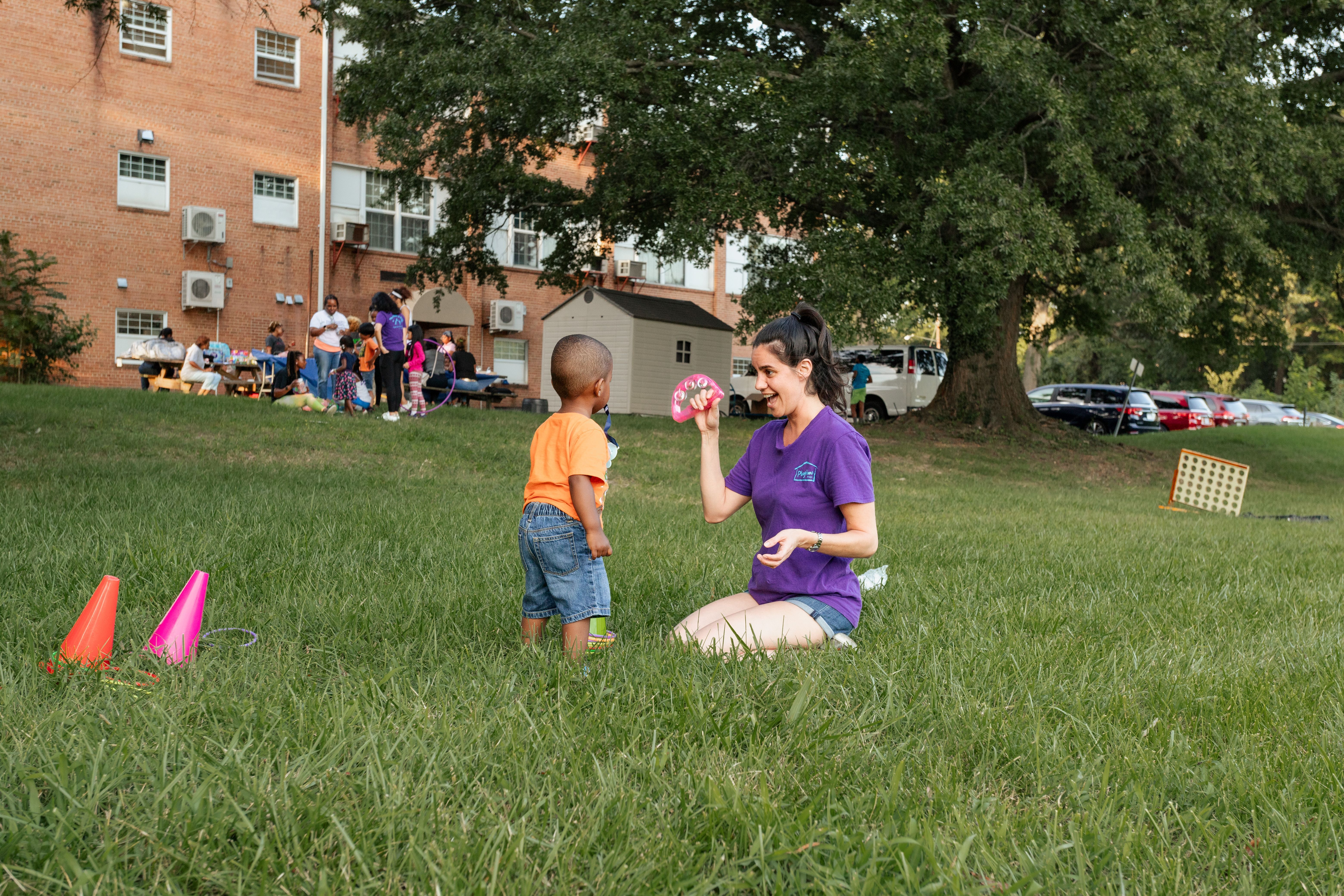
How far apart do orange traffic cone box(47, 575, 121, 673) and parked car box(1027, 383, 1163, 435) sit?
3562cm

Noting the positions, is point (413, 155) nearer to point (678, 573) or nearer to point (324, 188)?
point (324, 188)

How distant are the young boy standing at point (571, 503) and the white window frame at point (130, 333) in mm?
27444

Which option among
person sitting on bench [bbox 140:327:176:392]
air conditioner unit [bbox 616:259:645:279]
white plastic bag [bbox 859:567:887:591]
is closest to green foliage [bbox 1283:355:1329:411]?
air conditioner unit [bbox 616:259:645:279]

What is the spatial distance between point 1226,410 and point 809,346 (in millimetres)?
41433

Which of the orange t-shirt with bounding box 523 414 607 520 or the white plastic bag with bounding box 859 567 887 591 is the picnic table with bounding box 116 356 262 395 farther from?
the orange t-shirt with bounding box 523 414 607 520

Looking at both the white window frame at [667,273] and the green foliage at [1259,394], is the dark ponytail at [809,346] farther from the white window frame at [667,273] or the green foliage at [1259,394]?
the green foliage at [1259,394]

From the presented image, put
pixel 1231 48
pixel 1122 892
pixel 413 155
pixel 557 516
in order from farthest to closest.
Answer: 1. pixel 413 155
2. pixel 1231 48
3. pixel 557 516
4. pixel 1122 892

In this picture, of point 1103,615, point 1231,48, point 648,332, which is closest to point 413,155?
point 648,332

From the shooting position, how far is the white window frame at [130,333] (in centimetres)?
Result: 2816

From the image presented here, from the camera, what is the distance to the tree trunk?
21844 mm

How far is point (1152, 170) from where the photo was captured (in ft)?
59.8

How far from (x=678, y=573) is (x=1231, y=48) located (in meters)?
15.6

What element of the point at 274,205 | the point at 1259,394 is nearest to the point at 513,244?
the point at 274,205

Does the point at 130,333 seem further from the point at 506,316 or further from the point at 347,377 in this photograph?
the point at 347,377
